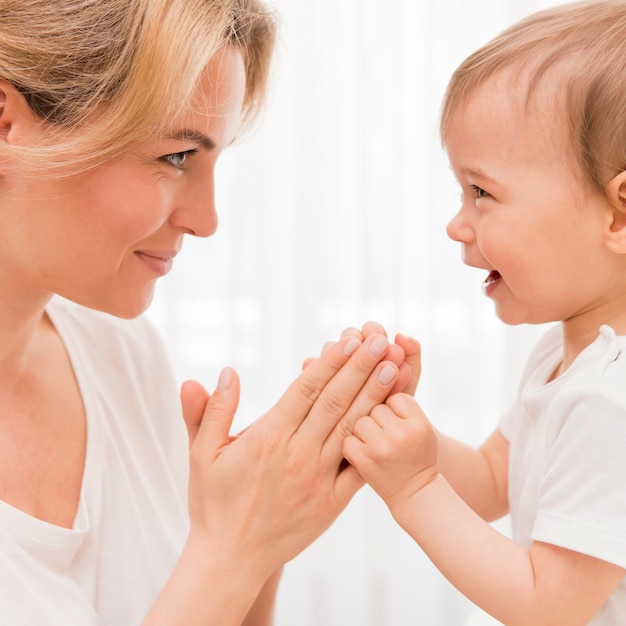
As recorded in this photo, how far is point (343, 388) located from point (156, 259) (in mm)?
346

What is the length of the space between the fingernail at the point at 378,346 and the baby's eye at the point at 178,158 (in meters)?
0.36

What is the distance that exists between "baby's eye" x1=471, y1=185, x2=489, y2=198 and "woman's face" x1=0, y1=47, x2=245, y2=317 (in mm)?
349

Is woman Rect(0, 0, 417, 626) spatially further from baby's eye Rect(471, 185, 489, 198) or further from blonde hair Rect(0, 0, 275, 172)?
baby's eye Rect(471, 185, 489, 198)

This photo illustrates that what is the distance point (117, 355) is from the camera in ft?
4.74

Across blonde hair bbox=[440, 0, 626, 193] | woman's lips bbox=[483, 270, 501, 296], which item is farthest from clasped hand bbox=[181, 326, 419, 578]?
blonde hair bbox=[440, 0, 626, 193]

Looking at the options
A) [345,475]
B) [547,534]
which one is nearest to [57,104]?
[345,475]

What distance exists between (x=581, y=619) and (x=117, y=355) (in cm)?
85

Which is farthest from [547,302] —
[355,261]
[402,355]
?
[355,261]

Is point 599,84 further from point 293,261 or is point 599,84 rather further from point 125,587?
point 293,261

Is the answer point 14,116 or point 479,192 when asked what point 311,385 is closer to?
point 479,192

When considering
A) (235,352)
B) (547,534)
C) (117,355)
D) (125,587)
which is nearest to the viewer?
(547,534)

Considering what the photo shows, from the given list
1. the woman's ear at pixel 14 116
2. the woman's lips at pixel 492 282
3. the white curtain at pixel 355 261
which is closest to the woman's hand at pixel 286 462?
→ the woman's lips at pixel 492 282

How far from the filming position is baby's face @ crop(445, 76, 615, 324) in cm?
105

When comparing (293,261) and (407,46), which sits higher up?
(407,46)
